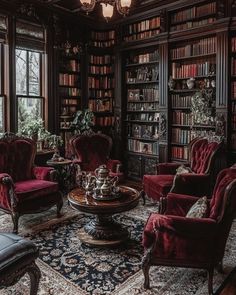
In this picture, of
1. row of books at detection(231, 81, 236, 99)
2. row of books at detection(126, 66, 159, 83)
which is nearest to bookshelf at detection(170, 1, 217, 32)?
row of books at detection(126, 66, 159, 83)

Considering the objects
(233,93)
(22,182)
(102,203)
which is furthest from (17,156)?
(233,93)

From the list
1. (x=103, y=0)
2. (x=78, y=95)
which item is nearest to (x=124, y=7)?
(x=103, y=0)

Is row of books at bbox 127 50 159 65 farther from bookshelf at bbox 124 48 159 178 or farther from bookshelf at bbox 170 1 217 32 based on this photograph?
bookshelf at bbox 170 1 217 32

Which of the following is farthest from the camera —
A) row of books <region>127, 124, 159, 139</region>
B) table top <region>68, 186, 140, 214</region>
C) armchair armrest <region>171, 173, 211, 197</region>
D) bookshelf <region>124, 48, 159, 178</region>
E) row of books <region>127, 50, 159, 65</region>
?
row of books <region>127, 124, 159, 139</region>

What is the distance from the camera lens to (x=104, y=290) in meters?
2.53

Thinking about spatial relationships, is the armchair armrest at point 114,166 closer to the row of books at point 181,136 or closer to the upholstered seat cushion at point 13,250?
the row of books at point 181,136

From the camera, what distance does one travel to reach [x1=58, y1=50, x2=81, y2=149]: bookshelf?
6.26m

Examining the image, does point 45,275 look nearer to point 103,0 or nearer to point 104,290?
point 104,290

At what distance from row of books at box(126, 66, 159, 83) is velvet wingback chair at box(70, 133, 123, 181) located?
1569 mm

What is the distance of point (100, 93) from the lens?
6.89 meters

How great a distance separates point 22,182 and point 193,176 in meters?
2.29

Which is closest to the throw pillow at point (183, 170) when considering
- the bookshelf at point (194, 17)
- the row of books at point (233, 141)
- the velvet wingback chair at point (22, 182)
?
the row of books at point (233, 141)

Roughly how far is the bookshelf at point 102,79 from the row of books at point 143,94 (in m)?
0.49

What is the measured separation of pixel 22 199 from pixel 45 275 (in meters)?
1.27
